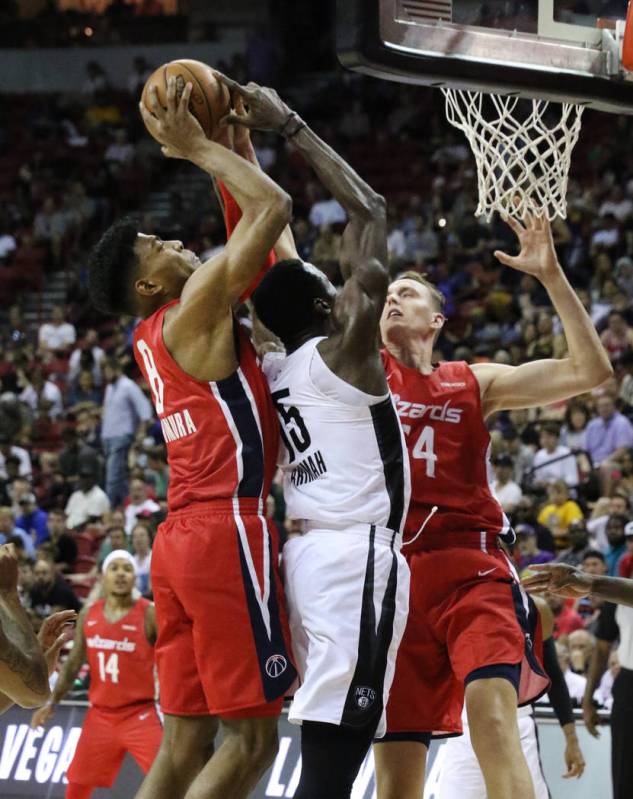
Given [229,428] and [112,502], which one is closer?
[229,428]

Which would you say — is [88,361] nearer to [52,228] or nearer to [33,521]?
[33,521]

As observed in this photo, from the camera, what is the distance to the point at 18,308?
694 inches

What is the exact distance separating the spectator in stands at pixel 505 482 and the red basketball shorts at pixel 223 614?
7081mm

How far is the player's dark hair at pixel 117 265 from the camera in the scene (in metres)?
4.52

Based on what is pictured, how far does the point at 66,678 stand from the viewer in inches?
327

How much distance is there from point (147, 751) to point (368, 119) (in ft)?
45.9

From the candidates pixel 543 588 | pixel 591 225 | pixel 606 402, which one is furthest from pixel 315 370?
pixel 591 225

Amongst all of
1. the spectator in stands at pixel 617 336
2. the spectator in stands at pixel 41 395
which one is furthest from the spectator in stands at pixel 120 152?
the spectator in stands at pixel 617 336

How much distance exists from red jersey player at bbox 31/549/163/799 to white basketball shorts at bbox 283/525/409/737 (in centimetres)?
387

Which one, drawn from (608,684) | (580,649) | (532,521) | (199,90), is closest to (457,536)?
(199,90)

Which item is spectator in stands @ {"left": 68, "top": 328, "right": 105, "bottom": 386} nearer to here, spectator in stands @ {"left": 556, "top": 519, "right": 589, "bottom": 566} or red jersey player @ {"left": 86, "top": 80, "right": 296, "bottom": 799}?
spectator in stands @ {"left": 556, "top": 519, "right": 589, "bottom": 566}

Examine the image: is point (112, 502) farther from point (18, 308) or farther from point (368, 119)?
point (368, 119)

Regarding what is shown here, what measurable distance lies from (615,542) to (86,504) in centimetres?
547

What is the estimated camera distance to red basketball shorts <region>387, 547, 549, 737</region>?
15.7ft
